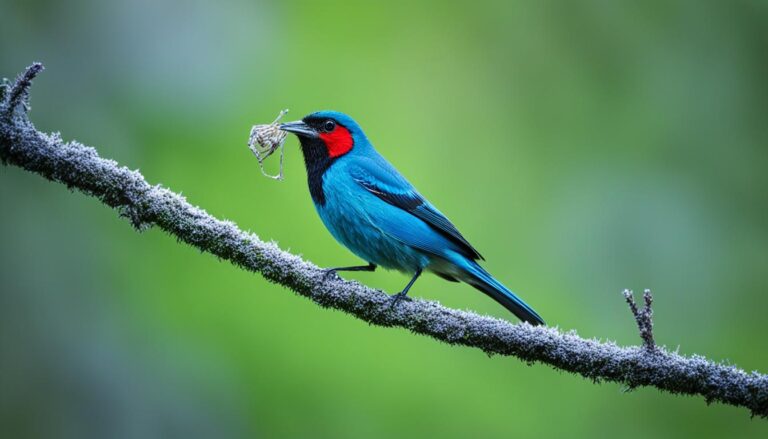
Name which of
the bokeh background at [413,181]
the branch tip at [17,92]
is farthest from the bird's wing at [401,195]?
the branch tip at [17,92]

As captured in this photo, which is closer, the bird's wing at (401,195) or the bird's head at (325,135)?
the bird's wing at (401,195)

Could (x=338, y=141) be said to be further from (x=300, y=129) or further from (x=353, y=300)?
(x=353, y=300)

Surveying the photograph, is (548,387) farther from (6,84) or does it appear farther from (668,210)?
(6,84)

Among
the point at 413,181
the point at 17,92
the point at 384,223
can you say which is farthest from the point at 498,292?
the point at 17,92

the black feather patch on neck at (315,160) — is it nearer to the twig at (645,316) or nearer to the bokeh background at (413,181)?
the bokeh background at (413,181)

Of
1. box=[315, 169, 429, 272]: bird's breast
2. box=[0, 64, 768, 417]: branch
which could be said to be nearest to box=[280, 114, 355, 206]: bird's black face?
box=[315, 169, 429, 272]: bird's breast

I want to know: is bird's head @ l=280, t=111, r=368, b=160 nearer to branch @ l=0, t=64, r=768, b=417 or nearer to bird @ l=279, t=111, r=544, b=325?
bird @ l=279, t=111, r=544, b=325
